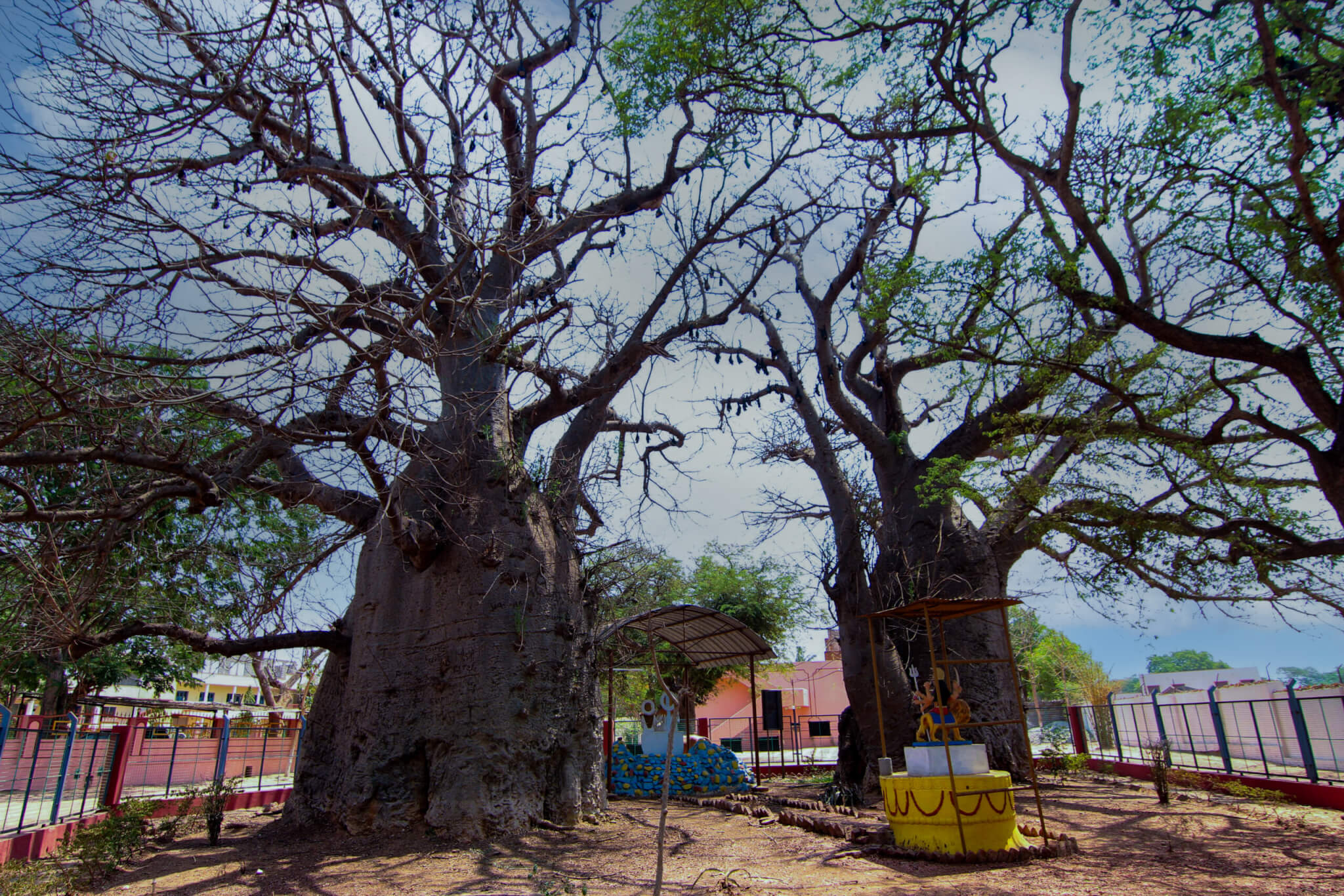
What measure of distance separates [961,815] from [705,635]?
23.7 ft

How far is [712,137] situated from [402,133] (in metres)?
3.47

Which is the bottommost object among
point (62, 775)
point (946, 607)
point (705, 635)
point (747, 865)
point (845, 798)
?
point (747, 865)

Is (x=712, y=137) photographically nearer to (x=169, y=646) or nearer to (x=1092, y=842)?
(x=1092, y=842)

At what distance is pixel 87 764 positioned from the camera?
9.19 m

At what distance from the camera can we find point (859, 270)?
11133 millimetres

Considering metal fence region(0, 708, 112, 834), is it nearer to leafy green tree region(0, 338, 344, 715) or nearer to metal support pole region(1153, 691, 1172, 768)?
leafy green tree region(0, 338, 344, 715)

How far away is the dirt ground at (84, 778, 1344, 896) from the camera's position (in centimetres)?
512

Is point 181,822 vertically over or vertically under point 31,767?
under

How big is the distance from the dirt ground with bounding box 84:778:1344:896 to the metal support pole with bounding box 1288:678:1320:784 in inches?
25.5

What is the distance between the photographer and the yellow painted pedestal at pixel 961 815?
595cm

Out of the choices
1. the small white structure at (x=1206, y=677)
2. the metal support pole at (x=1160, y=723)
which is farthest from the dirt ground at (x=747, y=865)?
the small white structure at (x=1206, y=677)

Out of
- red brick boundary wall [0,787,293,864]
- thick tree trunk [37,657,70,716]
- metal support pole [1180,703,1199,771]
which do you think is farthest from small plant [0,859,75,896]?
metal support pole [1180,703,1199,771]

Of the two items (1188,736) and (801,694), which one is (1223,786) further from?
(801,694)

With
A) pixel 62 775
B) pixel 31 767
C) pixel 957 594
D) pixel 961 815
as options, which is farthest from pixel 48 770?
pixel 957 594
